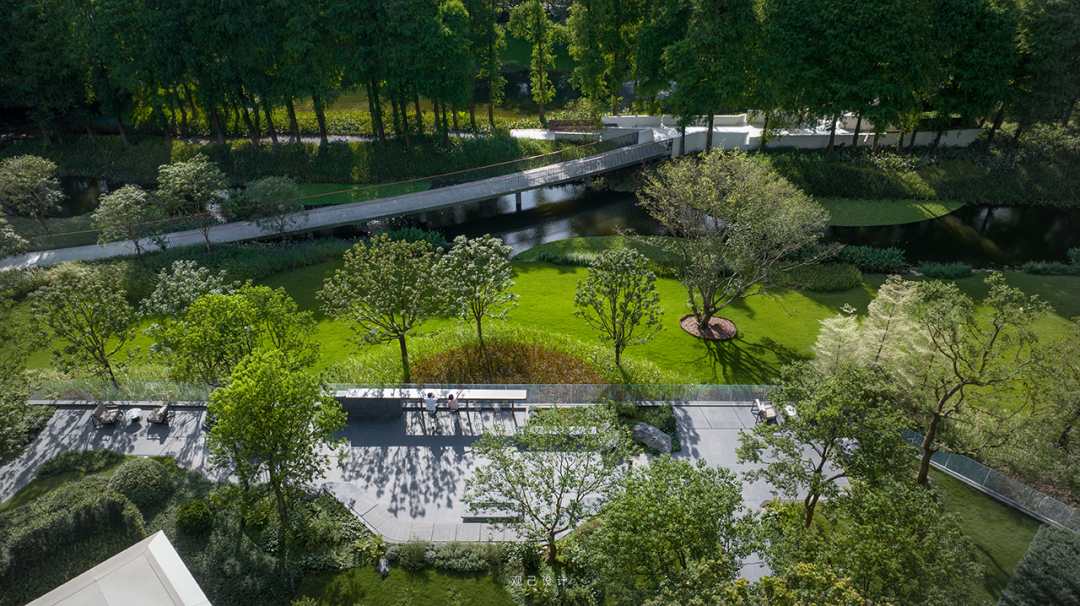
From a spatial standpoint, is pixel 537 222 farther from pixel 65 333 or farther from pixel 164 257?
pixel 65 333

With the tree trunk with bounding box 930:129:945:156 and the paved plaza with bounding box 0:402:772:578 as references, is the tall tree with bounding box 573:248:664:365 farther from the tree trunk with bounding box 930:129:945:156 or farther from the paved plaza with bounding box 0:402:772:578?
the tree trunk with bounding box 930:129:945:156

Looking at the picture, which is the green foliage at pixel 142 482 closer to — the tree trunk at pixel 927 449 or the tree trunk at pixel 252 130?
the tree trunk at pixel 927 449

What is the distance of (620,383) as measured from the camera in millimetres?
25516

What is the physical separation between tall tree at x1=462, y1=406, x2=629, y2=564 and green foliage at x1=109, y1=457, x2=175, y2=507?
10.7m

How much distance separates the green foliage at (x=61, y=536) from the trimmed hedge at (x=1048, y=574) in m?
25.5

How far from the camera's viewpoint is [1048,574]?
51.2 ft

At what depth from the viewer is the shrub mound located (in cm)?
2630

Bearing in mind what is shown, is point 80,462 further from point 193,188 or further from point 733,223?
point 733,223

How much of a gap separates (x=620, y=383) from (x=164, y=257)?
29.0 m

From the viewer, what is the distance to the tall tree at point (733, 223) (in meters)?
28.2

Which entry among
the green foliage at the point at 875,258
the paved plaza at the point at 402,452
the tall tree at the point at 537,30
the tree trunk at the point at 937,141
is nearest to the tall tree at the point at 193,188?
the paved plaza at the point at 402,452

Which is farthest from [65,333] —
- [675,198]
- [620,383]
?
[675,198]

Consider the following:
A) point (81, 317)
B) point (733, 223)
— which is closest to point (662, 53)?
point (733, 223)

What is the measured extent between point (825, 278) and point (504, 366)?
20131 mm
